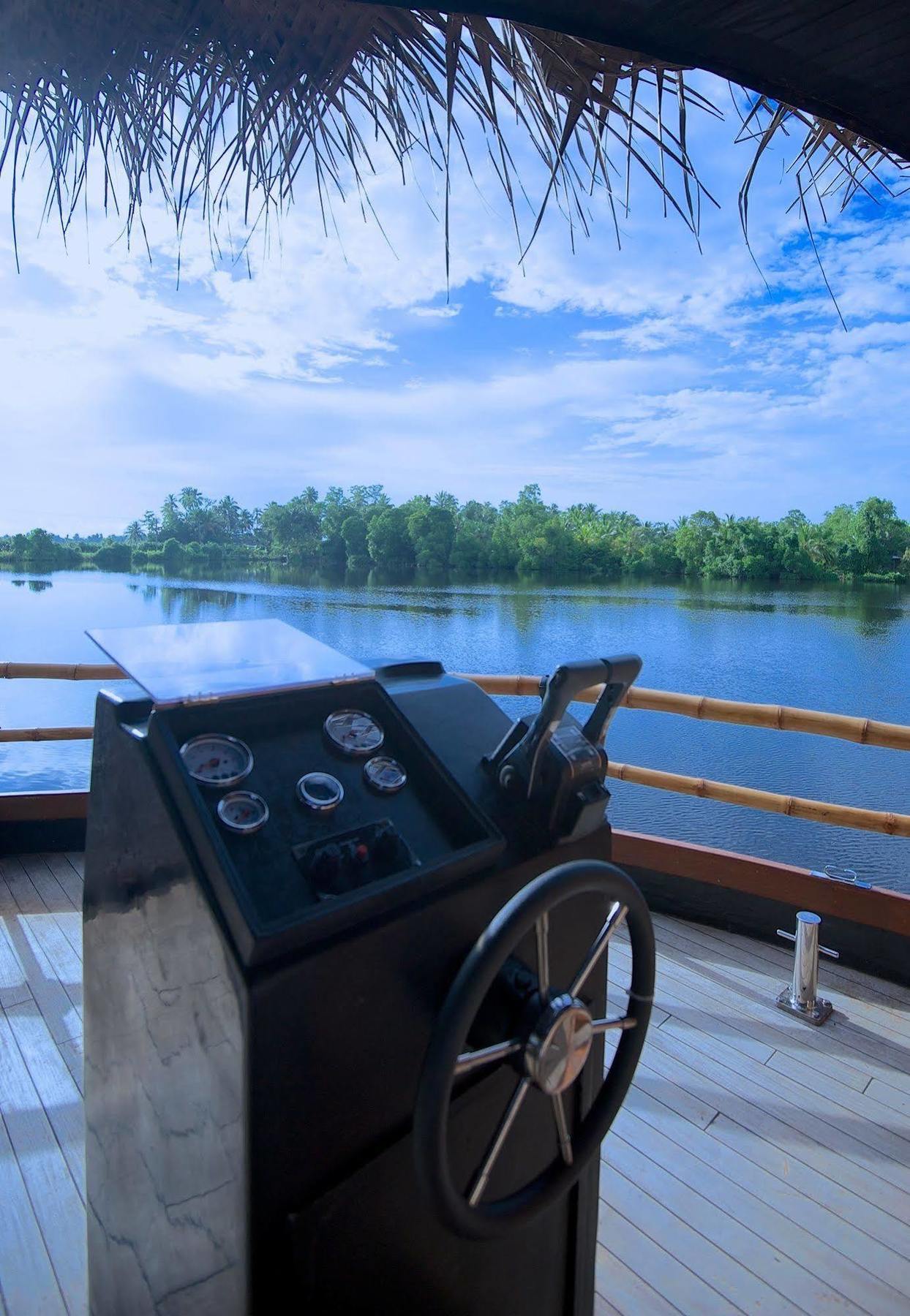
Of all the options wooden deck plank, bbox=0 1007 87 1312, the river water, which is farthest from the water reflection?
wooden deck plank, bbox=0 1007 87 1312

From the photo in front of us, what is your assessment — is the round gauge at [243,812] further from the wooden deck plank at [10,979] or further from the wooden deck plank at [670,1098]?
the wooden deck plank at [10,979]

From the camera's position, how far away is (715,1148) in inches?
58.7

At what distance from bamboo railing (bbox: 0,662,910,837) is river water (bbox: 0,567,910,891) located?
3012 mm

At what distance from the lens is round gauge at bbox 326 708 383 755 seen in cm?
88

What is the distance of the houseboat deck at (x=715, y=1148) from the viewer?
1.22 meters

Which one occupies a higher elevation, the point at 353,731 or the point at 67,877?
the point at 353,731

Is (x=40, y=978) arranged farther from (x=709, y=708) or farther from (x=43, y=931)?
(x=709, y=708)

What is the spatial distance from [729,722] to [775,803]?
290mm

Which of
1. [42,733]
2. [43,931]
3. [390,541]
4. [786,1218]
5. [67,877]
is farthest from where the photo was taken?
[390,541]

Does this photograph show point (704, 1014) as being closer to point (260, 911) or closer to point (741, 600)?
point (260, 911)

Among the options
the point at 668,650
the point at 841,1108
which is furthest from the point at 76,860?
the point at 668,650

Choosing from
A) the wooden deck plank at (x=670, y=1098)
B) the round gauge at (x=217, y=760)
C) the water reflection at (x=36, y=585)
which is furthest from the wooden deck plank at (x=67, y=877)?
the water reflection at (x=36, y=585)

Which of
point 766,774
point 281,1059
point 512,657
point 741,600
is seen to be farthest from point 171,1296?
point 741,600

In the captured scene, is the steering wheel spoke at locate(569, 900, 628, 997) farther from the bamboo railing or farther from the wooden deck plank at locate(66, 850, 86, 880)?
the wooden deck plank at locate(66, 850, 86, 880)
